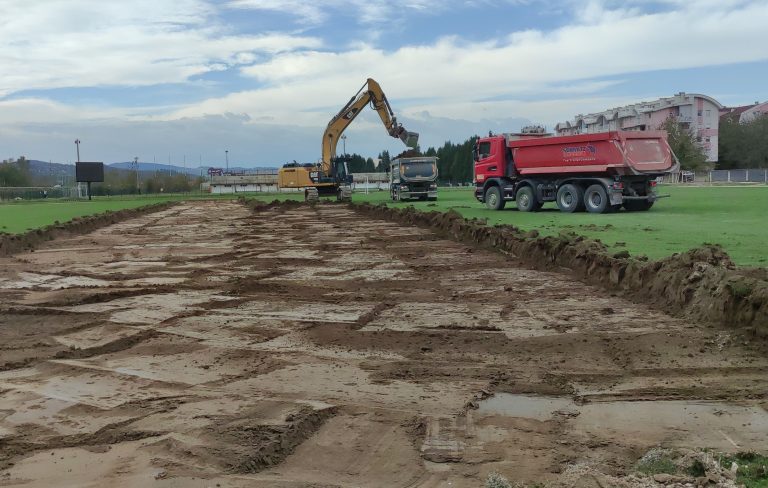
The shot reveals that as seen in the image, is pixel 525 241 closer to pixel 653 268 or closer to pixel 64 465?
pixel 653 268

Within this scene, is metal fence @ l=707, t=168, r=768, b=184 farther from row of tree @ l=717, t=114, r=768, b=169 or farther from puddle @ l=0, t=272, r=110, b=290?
puddle @ l=0, t=272, r=110, b=290

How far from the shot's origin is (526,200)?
24609 millimetres

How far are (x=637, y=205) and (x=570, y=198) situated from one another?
7.42 feet

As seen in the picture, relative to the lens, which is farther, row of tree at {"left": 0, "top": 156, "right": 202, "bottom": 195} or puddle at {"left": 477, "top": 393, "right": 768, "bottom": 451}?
row of tree at {"left": 0, "top": 156, "right": 202, "bottom": 195}

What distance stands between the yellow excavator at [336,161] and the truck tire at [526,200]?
13031mm

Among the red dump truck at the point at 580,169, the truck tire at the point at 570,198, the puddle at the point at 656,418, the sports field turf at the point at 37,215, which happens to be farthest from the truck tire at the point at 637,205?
the sports field turf at the point at 37,215

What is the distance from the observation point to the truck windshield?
3806cm

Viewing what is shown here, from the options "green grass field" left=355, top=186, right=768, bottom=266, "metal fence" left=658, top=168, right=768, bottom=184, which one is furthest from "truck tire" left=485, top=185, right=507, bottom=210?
"metal fence" left=658, top=168, right=768, bottom=184

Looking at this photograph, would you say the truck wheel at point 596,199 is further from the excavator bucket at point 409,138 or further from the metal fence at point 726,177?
the metal fence at point 726,177

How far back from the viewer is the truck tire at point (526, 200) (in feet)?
79.8

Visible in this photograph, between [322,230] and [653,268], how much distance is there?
14004 millimetres

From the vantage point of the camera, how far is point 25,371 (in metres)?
6.09

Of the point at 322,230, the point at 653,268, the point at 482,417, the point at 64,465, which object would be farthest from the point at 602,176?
the point at 64,465

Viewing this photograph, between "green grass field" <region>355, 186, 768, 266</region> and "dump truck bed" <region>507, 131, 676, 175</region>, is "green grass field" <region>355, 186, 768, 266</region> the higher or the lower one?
the lower one
